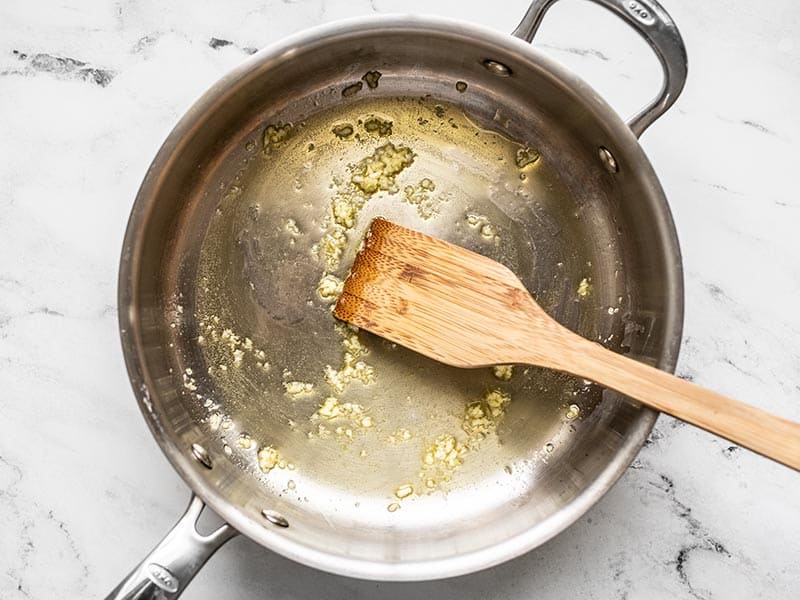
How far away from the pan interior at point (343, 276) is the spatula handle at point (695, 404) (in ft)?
0.49

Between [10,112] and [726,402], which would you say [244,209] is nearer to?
[10,112]

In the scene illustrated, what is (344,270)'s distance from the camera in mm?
1043

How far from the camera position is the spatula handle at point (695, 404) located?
81 cm

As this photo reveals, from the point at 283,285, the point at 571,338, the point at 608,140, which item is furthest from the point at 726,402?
the point at 283,285

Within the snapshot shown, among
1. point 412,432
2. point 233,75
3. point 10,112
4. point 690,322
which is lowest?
point 412,432

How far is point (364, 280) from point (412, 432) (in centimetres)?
20

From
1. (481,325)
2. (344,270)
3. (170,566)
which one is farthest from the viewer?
(344,270)

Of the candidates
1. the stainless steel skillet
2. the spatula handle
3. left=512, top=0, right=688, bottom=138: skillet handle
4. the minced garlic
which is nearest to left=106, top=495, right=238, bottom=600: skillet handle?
the stainless steel skillet

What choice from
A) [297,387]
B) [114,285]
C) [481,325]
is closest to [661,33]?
[481,325]

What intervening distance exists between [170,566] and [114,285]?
369 mm

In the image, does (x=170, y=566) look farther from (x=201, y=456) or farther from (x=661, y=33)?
(x=661, y=33)

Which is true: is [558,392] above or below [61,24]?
below

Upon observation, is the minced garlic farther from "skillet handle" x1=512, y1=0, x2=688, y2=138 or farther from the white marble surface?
"skillet handle" x1=512, y1=0, x2=688, y2=138

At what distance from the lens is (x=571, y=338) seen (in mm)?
906
